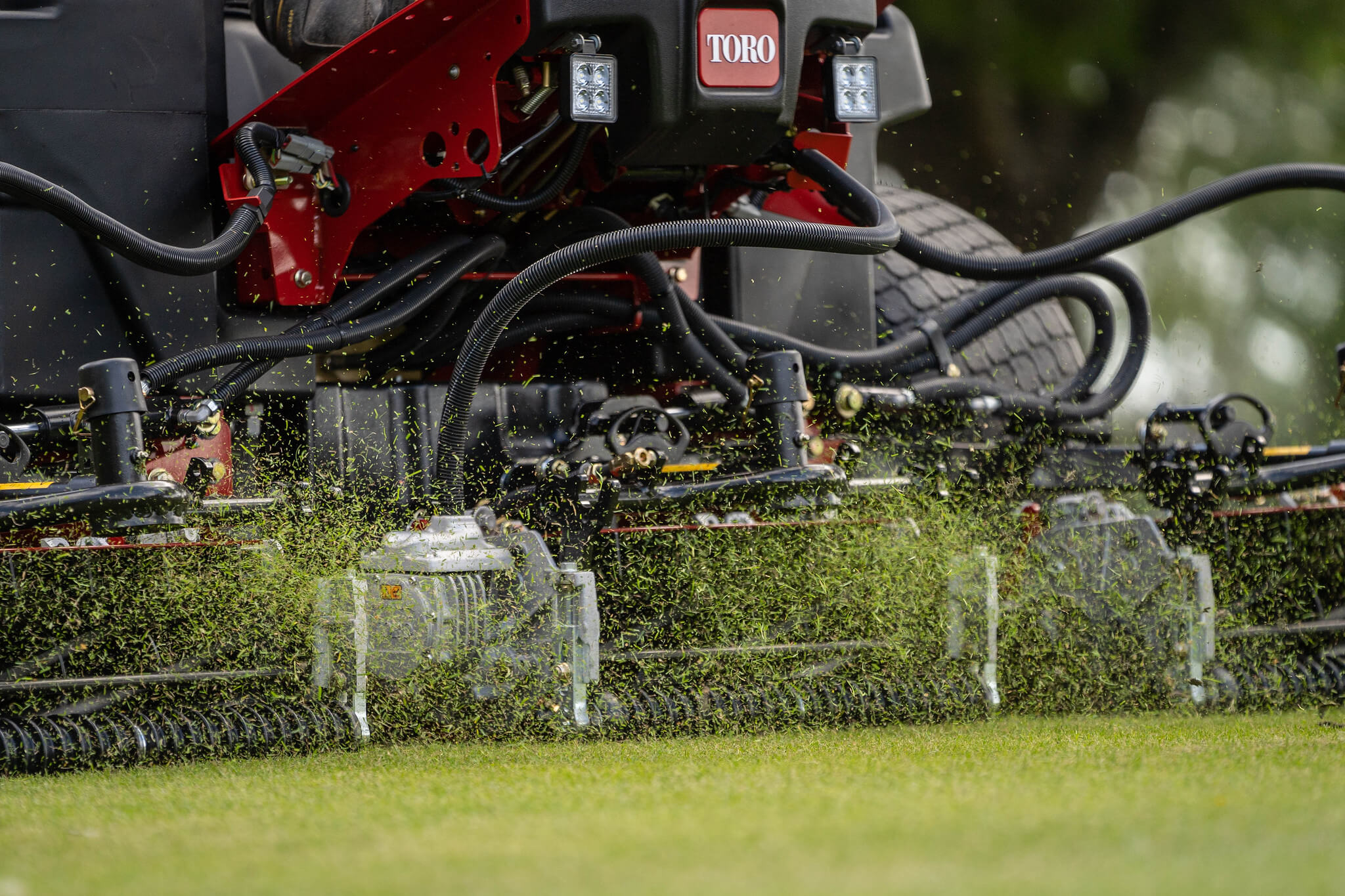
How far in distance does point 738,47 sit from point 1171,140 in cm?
793

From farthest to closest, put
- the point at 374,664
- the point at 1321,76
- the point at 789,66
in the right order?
the point at 1321,76, the point at 789,66, the point at 374,664

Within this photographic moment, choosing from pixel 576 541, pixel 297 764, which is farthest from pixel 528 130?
pixel 297 764

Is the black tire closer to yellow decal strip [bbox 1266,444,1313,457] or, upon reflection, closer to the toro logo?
yellow decal strip [bbox 1266,444,1313,457]

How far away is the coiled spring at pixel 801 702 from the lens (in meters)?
3.43

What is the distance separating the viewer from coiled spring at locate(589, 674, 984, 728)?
11.3 feet

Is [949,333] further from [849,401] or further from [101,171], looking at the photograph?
[101,171]

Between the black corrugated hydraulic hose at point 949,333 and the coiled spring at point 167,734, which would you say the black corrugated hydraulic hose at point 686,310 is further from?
the coiled spring at point 167,734

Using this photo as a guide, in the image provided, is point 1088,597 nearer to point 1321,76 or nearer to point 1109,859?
point 1109,859

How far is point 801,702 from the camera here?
3570 millimetres

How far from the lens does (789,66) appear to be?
354cm

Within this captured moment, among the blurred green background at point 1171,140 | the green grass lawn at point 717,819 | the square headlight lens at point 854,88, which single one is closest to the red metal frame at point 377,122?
the square headlight lens at point 854,88

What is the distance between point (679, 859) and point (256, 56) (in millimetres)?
2755

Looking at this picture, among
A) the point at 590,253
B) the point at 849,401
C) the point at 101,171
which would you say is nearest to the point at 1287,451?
the point at 849,401

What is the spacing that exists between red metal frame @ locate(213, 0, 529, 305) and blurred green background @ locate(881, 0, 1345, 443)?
18.4 feet
